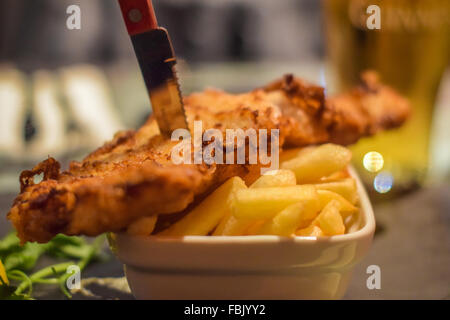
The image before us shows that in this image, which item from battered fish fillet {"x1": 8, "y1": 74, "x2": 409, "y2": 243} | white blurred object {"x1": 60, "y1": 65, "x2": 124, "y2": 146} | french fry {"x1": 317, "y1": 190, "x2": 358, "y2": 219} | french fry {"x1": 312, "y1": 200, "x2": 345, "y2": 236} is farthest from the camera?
white blurred object {"x1": 60, "y1": 65, "x2": 124, "y2": 146}

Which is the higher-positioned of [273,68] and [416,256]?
[273,68]

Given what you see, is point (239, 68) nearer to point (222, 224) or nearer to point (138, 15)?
point (138, 15)

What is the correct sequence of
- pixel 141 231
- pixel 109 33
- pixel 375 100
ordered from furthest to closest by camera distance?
pixel 109 33 → pixel 375 100 → pixel 141 231

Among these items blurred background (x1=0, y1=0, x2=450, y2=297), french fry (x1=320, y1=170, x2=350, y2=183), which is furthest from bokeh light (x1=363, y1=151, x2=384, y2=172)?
french fry (x1=320, y1=170, x2=350, y2=183)

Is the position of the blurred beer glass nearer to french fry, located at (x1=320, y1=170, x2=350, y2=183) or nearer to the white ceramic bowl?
french fry, located at (x1=320, y1=170, x2=350, y2=183)

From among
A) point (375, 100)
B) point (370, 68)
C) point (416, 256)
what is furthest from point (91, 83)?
point (416, 256)

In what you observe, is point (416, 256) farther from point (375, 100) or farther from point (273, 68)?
point (273, 68)
